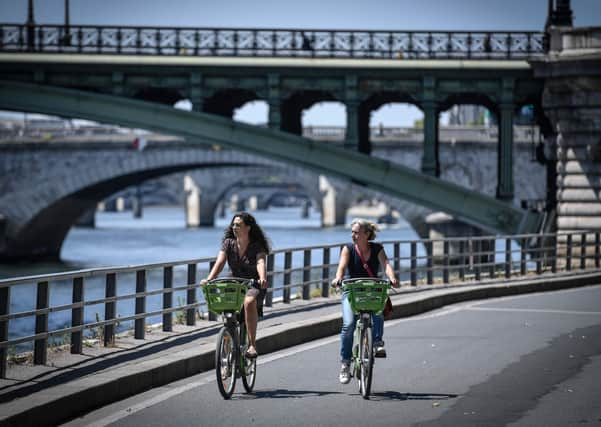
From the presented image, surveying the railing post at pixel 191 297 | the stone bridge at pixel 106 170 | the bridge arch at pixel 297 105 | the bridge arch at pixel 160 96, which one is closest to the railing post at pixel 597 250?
the bridge arch at pixel 297 105

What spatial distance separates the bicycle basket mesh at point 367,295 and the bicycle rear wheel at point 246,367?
3.00 ft

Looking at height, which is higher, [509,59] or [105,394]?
[509,59]

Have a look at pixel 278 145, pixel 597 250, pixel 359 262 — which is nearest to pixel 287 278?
pixel 359 262

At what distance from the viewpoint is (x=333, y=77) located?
32.9m

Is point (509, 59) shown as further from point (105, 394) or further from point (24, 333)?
point (105, 394)

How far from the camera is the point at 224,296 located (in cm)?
891

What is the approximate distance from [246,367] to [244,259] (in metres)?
0.85

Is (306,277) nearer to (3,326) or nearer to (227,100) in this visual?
(3,326)

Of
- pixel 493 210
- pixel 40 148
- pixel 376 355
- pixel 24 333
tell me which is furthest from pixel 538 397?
pixel 40 148

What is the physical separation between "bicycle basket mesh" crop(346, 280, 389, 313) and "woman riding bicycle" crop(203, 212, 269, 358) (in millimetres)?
739

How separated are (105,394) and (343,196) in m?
83.7

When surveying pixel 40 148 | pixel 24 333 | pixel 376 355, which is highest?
pixel 40 148

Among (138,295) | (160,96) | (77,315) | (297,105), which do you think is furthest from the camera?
(160,96)

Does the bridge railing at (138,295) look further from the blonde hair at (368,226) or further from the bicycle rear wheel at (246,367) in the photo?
the blonde hair at (368,226)
